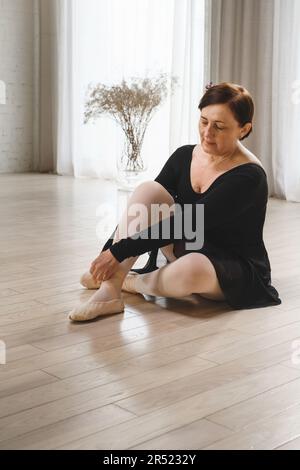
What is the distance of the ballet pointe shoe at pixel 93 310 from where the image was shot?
2305 mm

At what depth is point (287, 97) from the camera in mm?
5055

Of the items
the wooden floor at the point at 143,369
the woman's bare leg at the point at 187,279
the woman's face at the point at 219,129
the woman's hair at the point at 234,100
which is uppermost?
the woman's hair at the point at 234,100

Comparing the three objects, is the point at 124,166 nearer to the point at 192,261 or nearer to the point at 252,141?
the point at 252,141

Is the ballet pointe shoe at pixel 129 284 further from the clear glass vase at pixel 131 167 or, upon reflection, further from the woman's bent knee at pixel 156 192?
the clear glass vase at pixel 131 167

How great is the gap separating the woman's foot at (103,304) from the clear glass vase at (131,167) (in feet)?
9.72

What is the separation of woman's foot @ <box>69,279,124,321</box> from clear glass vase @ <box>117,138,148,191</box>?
2.96 meters

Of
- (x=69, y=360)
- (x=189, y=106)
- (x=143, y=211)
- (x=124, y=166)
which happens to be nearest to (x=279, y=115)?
(x=189, y=106)

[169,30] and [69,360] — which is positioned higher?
[169,30]

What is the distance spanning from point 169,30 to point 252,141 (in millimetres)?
1112

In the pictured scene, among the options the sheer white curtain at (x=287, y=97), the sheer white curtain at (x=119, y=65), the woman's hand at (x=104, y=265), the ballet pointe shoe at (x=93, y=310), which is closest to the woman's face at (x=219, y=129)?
the woman's hand at (x=104, y=265)

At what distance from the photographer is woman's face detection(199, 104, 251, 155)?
2.35 meters

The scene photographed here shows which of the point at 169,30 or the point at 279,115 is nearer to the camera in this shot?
the point at 279,115

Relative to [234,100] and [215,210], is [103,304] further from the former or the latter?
[234,100]

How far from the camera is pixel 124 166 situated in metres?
5.38
